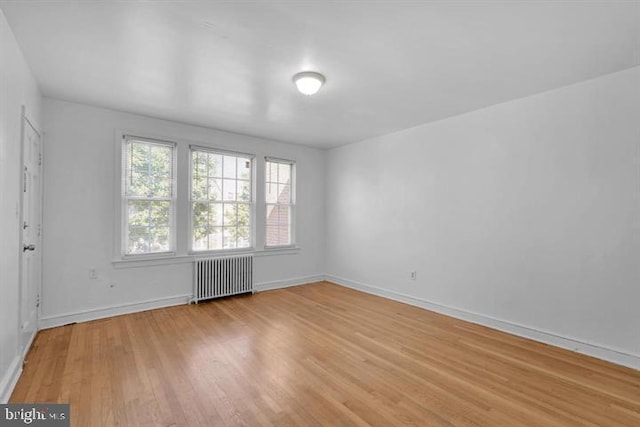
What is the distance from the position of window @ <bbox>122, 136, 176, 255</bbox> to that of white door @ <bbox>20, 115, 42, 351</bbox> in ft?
2.87

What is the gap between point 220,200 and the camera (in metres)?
4.95

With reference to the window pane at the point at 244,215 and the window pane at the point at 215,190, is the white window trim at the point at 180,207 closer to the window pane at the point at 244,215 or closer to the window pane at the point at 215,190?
the window pane at the point at 244,215

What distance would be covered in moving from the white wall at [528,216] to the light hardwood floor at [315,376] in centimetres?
39

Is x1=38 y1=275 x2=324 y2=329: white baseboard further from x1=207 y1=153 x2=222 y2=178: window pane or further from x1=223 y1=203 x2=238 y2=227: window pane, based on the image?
x1=207 y1=153 x2=222 y2=178: window pane

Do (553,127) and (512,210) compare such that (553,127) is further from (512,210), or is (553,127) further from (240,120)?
(240,120)

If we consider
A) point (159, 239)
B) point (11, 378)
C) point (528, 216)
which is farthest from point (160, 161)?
point (528, 216)

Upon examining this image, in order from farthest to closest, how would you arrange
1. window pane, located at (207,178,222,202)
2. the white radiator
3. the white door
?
window pane, located at (207,178,222,202), the white radiator, the white door

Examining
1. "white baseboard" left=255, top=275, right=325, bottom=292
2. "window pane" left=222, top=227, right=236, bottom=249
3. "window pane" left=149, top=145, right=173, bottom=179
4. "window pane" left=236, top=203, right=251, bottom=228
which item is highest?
"window pane" left=149, top=145, right=173, bottom=179

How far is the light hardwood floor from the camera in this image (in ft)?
6.66

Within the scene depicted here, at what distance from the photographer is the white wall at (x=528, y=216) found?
2834mm

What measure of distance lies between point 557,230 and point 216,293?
179 inches

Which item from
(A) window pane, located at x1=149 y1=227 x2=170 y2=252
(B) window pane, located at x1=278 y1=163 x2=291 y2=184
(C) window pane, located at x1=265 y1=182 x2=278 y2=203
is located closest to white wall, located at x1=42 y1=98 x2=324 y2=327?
(A) window pane, located at x1=149 y1=227 x2=170 y2=252

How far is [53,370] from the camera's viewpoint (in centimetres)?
257

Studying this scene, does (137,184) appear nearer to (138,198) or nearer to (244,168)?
(138,198)
